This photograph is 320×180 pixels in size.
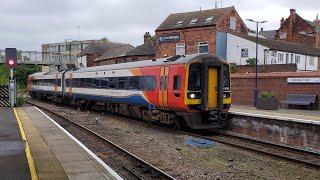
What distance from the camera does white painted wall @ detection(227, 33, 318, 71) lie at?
45594mm

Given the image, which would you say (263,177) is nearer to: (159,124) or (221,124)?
(221,124)

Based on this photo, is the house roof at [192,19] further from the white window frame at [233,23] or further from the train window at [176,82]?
the train window at [176,82]

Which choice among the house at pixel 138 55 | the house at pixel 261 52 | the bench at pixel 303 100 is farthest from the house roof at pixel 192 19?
the bench at pixel 303 100

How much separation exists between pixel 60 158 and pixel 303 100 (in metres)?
17.2

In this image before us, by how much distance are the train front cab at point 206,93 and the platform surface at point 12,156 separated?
6.22 metres

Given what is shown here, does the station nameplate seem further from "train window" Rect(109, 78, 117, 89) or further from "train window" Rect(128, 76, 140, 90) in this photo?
"train window" Rect(109, 78, 117, 89)

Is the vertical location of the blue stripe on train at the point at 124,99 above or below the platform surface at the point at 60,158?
above

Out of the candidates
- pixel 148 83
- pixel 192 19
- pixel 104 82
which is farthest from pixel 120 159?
pixel 192 19

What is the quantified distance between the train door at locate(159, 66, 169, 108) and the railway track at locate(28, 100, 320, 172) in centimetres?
140

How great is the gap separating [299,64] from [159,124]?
3212cm

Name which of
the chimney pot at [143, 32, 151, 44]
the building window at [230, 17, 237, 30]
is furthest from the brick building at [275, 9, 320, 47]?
the building window at [230, 17, 237, 30]

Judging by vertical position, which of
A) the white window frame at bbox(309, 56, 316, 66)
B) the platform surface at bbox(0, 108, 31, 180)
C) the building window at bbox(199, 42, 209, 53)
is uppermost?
the building window at bbox(199, 42, 209, 53)

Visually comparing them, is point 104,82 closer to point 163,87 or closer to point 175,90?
point 163,87

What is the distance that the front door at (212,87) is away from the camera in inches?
728
